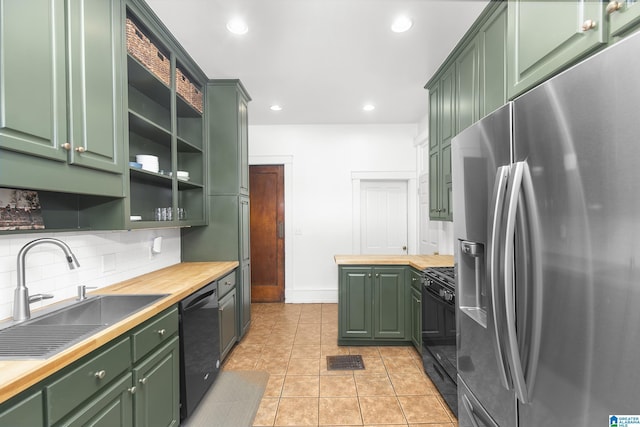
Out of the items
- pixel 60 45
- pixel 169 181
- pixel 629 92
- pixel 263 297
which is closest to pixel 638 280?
pixel 629 92

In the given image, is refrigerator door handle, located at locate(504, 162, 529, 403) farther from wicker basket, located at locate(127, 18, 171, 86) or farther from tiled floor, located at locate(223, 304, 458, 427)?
wicker basket, located at locate(127, 18, 171, 86)

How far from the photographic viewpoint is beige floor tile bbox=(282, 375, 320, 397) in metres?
2.21

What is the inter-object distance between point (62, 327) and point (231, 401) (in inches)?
52.0


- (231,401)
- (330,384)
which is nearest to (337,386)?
(330,384)

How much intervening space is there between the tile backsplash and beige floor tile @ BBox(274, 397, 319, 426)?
5.10ft

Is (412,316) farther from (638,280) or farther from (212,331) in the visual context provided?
(638,280)

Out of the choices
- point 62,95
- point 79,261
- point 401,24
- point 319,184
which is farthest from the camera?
point 319,184

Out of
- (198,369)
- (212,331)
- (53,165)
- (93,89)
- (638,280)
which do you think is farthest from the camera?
(212,331)

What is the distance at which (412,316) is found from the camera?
9.46 ft

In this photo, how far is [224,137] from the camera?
2982 mm

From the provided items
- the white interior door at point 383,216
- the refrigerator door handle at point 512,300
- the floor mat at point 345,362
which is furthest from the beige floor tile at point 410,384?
the white interior door at point 383,216

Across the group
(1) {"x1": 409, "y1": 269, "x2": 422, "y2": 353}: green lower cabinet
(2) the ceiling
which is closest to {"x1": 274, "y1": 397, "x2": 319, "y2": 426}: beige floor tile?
(1) {"x1": 409, "y1": 269, "x2": 422, "y2": 353}: green lower cabinet

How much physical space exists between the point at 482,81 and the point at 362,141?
259 cm

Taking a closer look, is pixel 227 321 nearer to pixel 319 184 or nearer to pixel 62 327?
pixel 62 327
